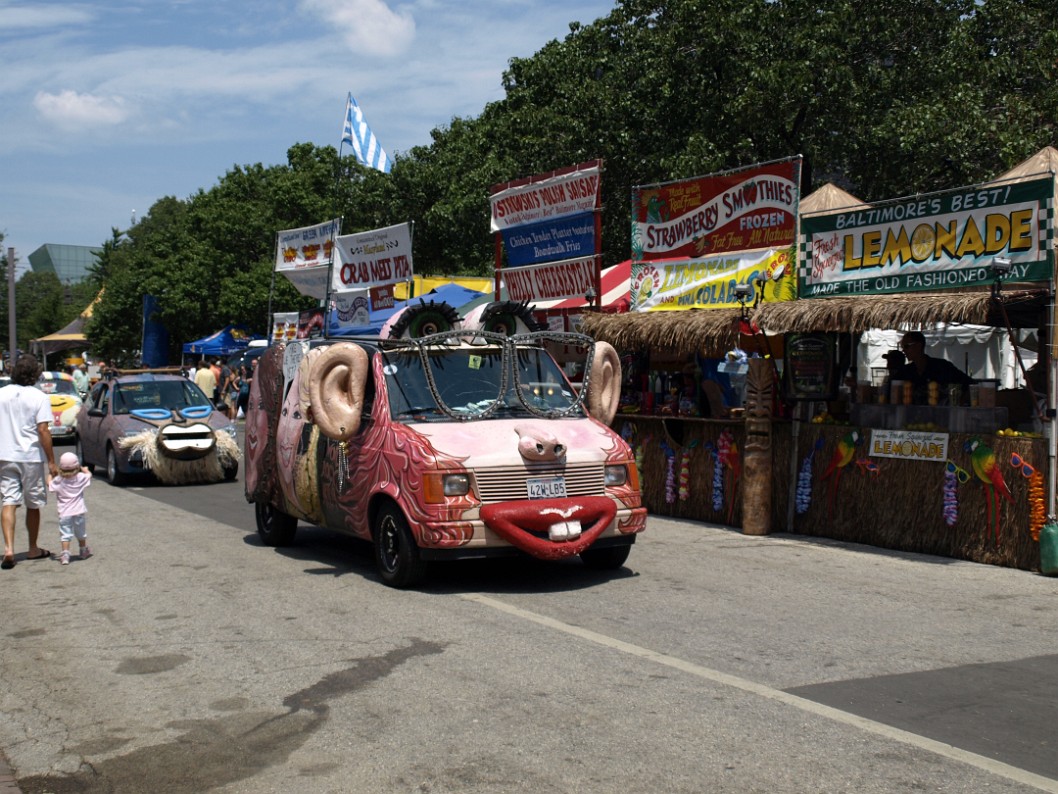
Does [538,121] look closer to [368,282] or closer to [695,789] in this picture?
[368,282]

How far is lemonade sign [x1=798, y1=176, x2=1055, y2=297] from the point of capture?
33.7ft

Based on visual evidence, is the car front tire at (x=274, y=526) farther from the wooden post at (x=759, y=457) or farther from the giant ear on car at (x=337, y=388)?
the wooden post at (x=759, y=457)

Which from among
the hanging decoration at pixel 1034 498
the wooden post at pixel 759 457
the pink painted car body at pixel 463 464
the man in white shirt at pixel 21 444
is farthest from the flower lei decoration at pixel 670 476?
the man in white shirt at pixel 21 444

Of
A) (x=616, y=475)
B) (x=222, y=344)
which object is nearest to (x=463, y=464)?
(x=616, y=475)

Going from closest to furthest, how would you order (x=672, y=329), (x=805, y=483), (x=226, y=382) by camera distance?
(x=805, y=483)
(x=672, y=329)
(x=226, y=382)

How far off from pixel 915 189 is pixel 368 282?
37.9ft

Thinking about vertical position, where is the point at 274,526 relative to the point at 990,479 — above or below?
below

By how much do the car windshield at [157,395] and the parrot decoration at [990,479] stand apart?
1260cm

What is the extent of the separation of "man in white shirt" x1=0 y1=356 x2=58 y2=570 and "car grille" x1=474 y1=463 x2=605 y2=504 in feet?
13.2

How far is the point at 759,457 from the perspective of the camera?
12641 millimetres

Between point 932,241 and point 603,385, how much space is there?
3.60 meters

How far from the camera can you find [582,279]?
16.7m

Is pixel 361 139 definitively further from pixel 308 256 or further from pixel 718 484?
pixel 718 484

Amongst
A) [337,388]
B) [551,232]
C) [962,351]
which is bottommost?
[337,388]
